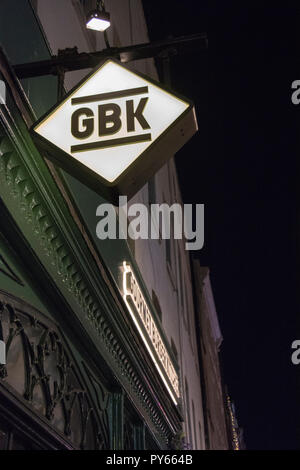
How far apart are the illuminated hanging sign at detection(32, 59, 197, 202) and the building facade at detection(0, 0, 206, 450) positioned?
0.29 meters

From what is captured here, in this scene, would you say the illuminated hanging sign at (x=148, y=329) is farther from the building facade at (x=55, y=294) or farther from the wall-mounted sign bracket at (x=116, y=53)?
the wall-mounted sign bracket at (x=116, y=53)

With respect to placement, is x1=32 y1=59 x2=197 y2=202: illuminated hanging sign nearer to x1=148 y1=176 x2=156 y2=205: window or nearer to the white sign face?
the white sign face

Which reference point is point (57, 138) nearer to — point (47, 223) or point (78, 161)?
point (78, 161)

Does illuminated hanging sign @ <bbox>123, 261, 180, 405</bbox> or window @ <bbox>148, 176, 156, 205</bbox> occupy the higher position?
window @ <bbox>148, 176, 156, 205</bbox>

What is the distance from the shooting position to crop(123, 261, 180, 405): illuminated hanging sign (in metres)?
6.93

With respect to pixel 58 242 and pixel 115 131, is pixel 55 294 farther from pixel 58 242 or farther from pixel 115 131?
pixel 115 131

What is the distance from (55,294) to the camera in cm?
465

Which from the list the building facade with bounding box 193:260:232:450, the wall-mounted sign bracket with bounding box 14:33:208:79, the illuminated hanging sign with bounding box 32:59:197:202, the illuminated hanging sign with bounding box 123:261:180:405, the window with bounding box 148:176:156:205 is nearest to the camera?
the illuminated hanging sign with bounding box 32:59:197:202

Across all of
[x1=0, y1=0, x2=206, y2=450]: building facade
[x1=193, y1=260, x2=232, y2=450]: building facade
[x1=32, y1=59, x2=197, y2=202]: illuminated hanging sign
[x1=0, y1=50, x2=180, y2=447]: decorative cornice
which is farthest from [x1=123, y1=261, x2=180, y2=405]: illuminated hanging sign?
[x1=193, y1=260, x2=232, y2=450]: building facade

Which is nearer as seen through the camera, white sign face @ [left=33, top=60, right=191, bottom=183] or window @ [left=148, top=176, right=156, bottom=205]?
white sign face @ [left=33, top=60, right=191, bottom=183]

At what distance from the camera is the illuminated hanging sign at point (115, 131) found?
3.85 m

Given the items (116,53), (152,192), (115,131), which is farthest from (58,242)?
(152,192)

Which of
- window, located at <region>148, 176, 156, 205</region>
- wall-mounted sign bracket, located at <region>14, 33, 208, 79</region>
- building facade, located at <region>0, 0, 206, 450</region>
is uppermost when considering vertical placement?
window, located at <region>148, 176, 156, 205</region>

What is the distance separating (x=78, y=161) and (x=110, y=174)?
1.00 feet
